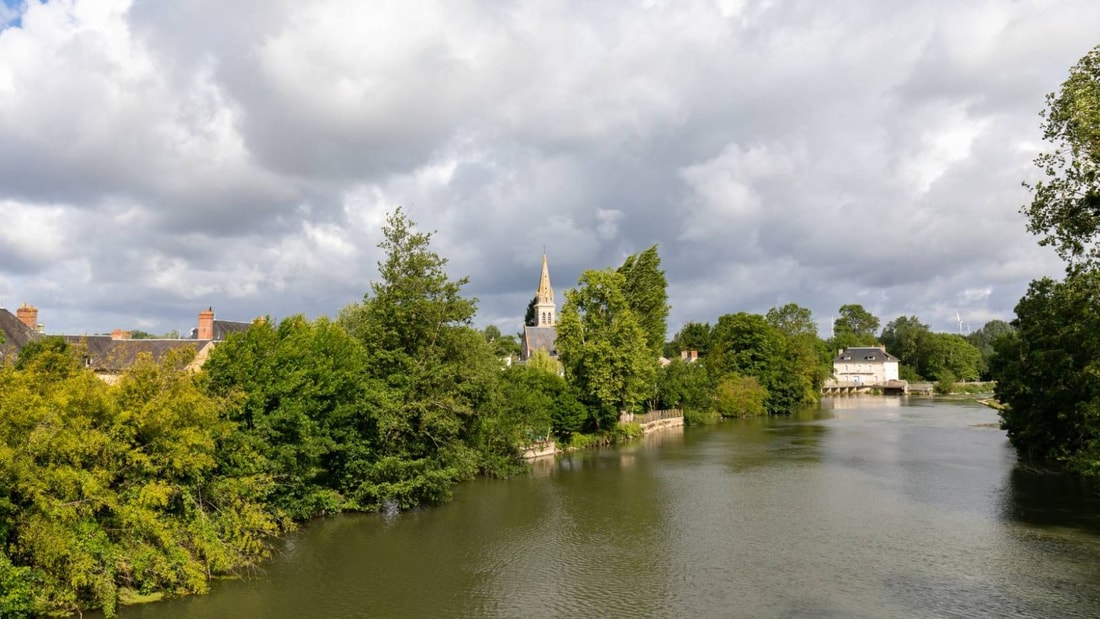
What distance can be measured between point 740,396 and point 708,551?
61908 mm

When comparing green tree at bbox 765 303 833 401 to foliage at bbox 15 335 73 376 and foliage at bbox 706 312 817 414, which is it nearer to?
foliage at bbox 706 312 817 414

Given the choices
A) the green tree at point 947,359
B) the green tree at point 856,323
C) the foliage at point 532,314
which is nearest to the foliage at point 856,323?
the green tree at point 856,323

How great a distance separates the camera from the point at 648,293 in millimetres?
66562

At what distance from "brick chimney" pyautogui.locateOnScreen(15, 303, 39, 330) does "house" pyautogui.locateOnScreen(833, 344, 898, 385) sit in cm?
13176

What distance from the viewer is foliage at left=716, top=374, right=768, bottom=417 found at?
81938mm

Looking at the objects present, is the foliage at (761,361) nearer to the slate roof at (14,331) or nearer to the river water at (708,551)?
the river water at (708,551)

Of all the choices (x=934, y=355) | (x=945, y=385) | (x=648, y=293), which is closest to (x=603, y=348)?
(x=648, y=293)

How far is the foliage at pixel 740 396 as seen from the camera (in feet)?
269

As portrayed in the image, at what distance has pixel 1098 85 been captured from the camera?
19.2m

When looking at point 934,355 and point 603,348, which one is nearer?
point 603,348

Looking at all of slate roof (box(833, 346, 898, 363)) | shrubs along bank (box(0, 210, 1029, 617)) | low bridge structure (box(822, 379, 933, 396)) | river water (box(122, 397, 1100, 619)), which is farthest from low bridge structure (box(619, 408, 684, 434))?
slate roof (box(833, 346, 898, 363))

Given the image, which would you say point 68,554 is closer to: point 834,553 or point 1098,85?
point 834,553

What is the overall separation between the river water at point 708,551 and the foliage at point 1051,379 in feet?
8.20

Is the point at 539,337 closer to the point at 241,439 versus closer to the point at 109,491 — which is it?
the point at 241,439
